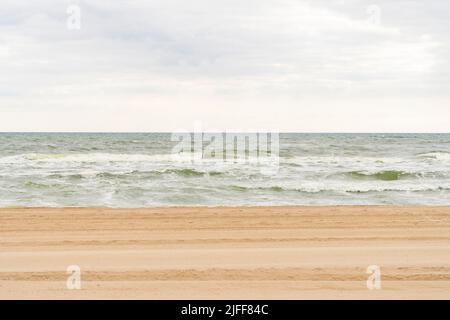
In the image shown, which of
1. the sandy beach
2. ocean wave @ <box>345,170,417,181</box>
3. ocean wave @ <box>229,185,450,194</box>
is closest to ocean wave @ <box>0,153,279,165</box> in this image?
ocean wave @ <box>345,170,417,181</box>

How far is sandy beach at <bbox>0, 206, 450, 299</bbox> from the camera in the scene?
5.80 m

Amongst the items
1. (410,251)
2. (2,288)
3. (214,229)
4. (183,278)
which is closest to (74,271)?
(2,288)

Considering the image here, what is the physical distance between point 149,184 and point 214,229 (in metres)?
8.45

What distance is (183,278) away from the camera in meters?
6.22

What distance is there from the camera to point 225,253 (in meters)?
7.54
